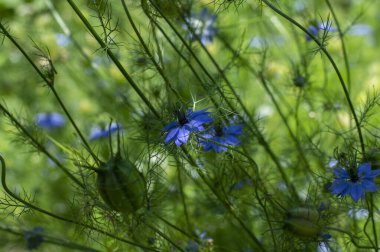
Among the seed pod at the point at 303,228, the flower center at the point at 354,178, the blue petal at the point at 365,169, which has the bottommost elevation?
the seed pod at the point at 303,228

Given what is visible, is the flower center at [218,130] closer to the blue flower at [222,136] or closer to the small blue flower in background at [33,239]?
the blue flower at [222,136]

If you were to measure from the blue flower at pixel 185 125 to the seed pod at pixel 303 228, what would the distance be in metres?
0.23

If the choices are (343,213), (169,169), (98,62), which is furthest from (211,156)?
(98,62)

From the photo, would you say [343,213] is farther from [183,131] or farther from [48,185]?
[48,185]

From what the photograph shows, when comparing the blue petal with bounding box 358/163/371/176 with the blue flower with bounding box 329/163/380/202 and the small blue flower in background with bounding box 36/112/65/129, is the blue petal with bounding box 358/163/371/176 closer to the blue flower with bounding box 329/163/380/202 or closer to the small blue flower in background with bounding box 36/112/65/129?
the blue flower with bounding box 329/163/380/202

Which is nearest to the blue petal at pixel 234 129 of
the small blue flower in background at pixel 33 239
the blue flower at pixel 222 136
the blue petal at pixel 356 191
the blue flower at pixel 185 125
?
the blue flower at pixel 222 136

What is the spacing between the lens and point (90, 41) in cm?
178

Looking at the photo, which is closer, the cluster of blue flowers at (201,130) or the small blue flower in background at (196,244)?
the cluster of blue flowers at (201,130)

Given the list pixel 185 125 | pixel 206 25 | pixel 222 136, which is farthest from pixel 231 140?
pixel 206 25

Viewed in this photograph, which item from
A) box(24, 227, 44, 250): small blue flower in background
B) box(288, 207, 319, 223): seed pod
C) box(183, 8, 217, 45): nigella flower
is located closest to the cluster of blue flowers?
box(288, 207, 319, 223): seed pod

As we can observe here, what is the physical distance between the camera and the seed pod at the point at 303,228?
0.92 meters

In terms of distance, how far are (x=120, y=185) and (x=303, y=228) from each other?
30 cm

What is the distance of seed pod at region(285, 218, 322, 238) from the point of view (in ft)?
3.03

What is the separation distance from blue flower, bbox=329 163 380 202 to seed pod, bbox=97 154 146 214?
0.29 meters
